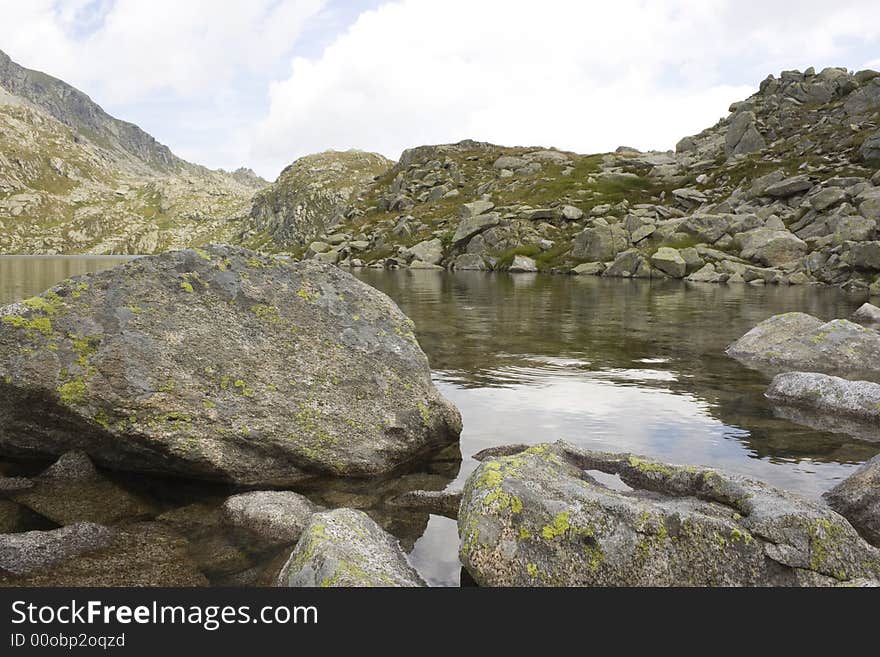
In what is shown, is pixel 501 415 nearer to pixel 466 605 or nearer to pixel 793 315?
pixel 466 605

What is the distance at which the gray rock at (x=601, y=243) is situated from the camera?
86750mm

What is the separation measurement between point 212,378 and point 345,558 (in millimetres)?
5593

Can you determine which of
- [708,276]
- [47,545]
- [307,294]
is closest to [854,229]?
[708,276]

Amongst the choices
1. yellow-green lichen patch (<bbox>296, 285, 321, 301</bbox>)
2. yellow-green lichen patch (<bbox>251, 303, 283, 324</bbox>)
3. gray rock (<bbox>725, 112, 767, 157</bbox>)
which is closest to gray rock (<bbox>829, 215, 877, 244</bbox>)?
gray rock (<bbox>725, 112, 767, 157</bbox>)

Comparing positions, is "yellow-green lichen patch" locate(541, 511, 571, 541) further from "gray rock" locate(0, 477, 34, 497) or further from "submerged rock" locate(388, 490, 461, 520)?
"gray rock" locate(0, 477, 34, 497)

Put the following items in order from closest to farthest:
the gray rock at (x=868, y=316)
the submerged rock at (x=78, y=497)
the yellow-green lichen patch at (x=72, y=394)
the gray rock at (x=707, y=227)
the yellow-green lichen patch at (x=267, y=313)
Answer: the submerged rock at (x=78, y=497) → the yellow-green lichen patch at (x=72, y=394) → the yellow-green lichen patch at (x=267, y=313) → the gray rock at (x=868, y=316) → the gray rock at (x=707, y=227)

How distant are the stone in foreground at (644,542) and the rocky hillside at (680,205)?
189ft

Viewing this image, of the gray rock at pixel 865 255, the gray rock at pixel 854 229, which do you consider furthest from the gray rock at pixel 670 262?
the gray rock at pixel 865 255

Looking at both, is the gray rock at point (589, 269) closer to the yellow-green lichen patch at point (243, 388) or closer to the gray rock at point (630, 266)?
the gray rock at point (630, 266)

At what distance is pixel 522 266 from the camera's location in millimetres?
91250

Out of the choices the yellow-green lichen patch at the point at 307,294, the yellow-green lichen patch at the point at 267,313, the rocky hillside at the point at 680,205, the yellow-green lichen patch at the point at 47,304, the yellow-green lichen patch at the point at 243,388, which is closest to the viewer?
the yellow-green lichen patch at the point at 47,304

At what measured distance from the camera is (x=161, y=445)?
32.7 ft

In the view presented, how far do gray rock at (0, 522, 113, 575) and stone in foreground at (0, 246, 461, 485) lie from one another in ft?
6.15

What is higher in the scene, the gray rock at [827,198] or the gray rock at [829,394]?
the gray rock at [827,198]
